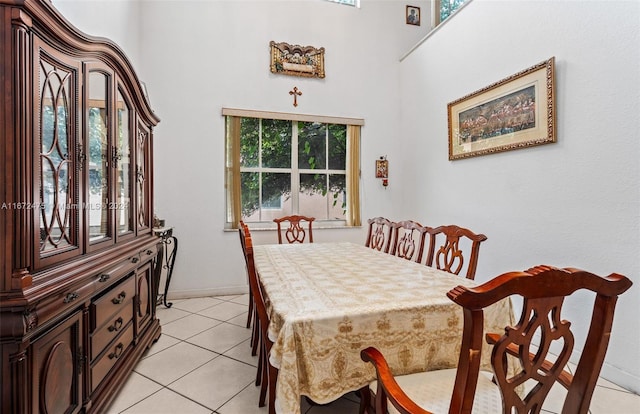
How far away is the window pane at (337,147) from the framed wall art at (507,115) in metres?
1.37

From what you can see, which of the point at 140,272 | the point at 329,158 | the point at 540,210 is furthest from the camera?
the point at 329,158

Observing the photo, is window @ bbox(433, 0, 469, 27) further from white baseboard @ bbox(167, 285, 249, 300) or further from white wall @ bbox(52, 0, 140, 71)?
white baseboard @ bbox(167, 285, 249, 300)

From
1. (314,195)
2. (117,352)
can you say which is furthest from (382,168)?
(117,352)

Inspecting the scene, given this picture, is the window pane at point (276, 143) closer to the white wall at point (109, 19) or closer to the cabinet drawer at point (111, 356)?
the white wall at point (109, 19)

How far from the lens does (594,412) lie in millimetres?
1631

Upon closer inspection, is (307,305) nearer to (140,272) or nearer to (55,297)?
(55,297)

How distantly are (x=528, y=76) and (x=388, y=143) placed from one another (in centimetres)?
195

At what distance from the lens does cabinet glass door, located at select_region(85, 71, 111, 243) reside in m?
1.47

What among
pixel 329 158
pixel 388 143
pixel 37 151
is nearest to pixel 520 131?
pixel 388 143

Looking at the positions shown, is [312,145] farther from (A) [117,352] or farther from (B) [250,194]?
(A) [117,352]

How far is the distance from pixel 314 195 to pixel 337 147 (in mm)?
721

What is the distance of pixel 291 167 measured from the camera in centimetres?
402

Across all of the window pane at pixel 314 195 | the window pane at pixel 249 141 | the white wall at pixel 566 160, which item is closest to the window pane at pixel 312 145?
the window pane at pixel 314 195

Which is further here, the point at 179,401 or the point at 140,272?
the point at 140,272
